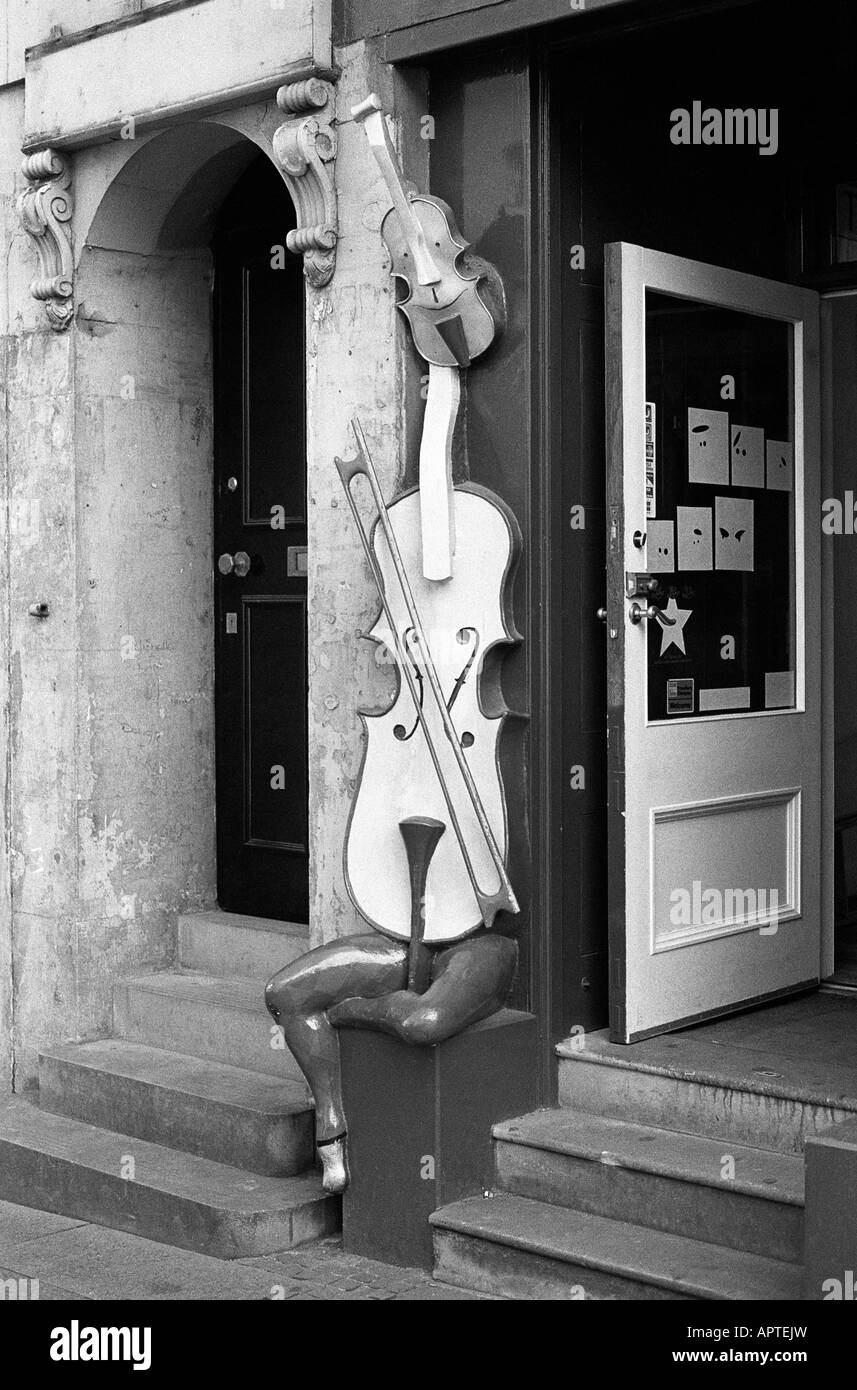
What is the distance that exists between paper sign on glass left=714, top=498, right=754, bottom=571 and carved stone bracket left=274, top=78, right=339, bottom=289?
1275mm

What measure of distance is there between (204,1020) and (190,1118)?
46 cm

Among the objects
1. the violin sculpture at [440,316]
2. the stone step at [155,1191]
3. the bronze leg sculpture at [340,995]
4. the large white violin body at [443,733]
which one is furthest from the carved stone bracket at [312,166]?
the stone step at [155,1191]

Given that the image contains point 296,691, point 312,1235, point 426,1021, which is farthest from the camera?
point 296,691

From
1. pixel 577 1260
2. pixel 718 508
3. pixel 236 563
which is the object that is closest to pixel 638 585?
pixel 718 508

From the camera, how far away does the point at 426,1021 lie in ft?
14.3

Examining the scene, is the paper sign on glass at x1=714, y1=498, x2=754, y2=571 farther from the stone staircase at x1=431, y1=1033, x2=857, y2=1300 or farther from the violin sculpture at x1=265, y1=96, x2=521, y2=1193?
the stone staircase at x1=431, y1=1033, x2=857, y2=1300

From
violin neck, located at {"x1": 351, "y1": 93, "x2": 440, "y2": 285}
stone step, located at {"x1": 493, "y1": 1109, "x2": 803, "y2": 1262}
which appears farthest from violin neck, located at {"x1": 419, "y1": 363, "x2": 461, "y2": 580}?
stone step, located at {"x1": 493, "y1": 1109, "x2": 803, "y2": 1262}

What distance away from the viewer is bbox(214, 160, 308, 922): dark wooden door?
594 centimetres

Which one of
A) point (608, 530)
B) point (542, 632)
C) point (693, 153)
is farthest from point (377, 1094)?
point (693, 153)

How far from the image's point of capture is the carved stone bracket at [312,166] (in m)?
4.92

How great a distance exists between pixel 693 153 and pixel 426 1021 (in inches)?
100

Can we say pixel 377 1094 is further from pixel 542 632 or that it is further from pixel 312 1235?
pixel 542 632

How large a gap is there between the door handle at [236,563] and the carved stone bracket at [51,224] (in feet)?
3.00

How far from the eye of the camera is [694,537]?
5.00 m
